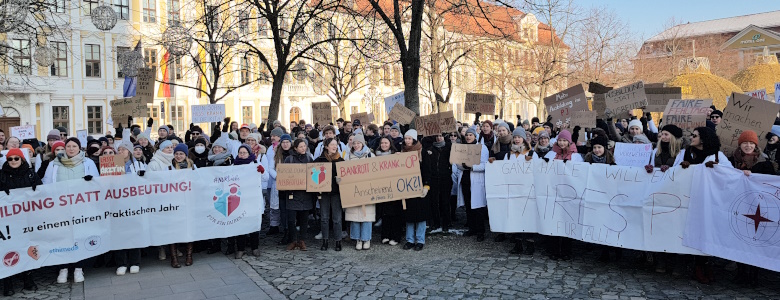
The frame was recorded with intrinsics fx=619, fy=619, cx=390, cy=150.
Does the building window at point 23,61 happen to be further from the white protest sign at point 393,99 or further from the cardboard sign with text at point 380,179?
the cardboard sign with text at point 380,179

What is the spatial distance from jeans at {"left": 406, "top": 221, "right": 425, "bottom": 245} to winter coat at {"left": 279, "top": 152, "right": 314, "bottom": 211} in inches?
51.7

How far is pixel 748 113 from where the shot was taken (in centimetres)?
806

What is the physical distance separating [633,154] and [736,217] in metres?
2.04

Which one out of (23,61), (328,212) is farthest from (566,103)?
(23,61)

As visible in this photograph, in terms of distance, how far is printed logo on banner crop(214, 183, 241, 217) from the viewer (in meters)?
8.36

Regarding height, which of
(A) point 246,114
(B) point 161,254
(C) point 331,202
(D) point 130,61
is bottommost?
(B) point 161,254

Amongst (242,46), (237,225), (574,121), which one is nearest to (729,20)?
(242,46)

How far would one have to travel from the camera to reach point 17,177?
693cm

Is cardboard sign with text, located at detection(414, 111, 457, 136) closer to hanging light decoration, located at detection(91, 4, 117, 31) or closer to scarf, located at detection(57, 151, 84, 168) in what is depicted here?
scarf, located at detection(57, 151, 84, 168)

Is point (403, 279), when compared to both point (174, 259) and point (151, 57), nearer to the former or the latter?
point (174, 259)

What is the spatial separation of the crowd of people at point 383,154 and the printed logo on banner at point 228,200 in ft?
1.38

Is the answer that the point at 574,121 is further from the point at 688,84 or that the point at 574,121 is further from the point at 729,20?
the point at 729,20

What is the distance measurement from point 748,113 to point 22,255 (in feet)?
29.4

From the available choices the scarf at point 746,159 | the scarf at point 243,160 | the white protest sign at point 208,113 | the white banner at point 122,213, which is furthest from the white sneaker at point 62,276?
the white protest sign at point 208,113
